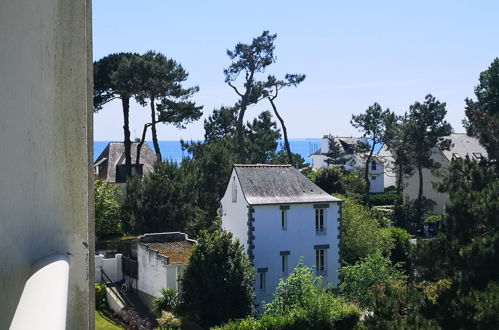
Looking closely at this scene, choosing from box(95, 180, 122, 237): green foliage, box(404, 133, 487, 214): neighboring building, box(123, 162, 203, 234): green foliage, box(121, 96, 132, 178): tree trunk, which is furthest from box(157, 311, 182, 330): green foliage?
box(404, 133, 487, 214): neighboring building

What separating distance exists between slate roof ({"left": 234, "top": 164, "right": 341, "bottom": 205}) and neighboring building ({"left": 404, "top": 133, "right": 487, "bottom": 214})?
25259 mm

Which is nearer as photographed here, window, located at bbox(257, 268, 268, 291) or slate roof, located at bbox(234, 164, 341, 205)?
window, located at bbox(257, 268, 268, 291)

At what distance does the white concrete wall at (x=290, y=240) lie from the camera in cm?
2678

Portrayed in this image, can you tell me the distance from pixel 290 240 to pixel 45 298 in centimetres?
2651

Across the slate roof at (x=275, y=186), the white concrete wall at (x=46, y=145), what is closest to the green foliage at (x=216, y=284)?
the slate roof at (x=275, y=186)

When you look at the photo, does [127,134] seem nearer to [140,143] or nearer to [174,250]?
[140,143]

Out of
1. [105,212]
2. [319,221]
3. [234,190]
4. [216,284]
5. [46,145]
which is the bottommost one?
[216,284]

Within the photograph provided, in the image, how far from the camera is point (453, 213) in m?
19.6

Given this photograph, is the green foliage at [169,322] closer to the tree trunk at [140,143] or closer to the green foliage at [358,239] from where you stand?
the green foliage at [358,239]

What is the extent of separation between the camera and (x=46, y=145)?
1.58 m

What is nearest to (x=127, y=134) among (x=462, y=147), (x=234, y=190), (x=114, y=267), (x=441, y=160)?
(x=114, y=267)

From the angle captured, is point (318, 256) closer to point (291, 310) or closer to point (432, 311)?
point (291, 310)

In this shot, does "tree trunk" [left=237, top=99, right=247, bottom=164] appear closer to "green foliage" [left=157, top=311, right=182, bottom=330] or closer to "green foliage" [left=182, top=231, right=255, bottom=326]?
"green foliage" [left=182, top=231, right=255, bottom=326]

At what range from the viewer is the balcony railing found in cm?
117
